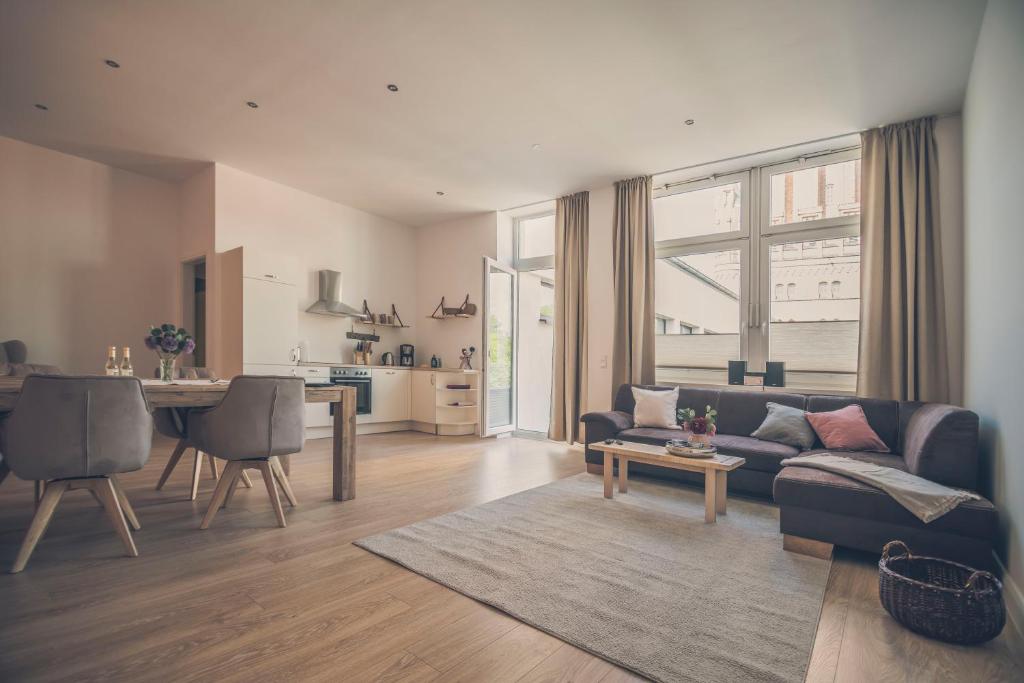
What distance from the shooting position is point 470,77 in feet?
11.2

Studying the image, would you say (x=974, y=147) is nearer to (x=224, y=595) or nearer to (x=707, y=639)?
(x=707, y=639)

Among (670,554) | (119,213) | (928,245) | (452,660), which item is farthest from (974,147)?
(119,213)

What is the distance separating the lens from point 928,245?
3770mm

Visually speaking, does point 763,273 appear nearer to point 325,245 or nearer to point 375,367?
point 375,367

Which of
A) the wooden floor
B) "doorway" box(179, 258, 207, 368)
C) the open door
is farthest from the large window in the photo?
"doorway" box(179, 258, 207, 368)

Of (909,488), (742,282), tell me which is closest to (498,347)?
(742,282)

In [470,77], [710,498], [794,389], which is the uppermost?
[470,77]

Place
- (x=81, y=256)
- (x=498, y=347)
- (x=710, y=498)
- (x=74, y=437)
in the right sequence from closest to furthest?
(x=74, y=437)
(x=710, y=498)
(x=81, y=256)
(x=498, y=347)

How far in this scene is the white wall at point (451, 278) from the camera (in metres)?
6.61

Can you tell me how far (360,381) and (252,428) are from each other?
337 cm

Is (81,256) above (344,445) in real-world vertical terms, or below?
above

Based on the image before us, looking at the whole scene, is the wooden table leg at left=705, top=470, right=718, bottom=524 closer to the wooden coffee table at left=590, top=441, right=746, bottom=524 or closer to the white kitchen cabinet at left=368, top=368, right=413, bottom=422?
the wooden coffee table at left=590, top=441, right=746, bottom=524

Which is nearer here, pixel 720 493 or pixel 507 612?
pixel 507 612

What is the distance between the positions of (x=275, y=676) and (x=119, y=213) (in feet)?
19.1
